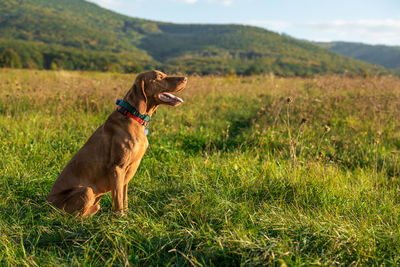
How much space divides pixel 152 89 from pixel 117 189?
956 millimetres

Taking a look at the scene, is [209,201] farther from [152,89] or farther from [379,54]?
[379,54]

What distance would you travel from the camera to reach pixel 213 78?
9234mm

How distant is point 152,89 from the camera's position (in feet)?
8.18

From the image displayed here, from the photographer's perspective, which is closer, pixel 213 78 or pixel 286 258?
pixel 286 258

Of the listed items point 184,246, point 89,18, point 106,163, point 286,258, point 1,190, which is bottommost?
point 1,190

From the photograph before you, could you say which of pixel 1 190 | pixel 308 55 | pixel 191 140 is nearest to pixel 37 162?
pixel 1 190

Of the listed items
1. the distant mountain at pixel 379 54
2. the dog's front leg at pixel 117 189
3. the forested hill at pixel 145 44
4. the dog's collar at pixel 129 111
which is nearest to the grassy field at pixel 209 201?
the dog's front leg at pixel 117 189

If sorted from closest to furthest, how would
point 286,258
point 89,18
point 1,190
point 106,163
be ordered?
point 286,258 < point 106,163 < point 1,190 < point 89,18

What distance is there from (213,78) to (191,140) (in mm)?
5055

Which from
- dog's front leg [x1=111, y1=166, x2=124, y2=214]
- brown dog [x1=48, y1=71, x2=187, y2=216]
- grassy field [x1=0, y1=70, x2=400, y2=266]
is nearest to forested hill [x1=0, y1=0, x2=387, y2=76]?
grassy field [x1=0, y1=70, x2=400, y2=266]

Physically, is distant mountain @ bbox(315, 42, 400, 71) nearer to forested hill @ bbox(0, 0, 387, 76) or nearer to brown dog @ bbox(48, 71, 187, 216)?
forested hill @ bbox(0, 0, 387, 76)

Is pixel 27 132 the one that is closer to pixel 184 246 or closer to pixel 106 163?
pixel 106 163

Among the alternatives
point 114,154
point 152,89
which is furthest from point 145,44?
point 114,154

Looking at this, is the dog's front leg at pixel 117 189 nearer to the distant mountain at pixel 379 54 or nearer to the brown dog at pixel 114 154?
the brown dog at pixel 114 154
